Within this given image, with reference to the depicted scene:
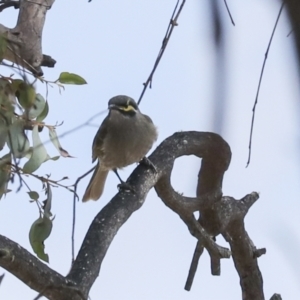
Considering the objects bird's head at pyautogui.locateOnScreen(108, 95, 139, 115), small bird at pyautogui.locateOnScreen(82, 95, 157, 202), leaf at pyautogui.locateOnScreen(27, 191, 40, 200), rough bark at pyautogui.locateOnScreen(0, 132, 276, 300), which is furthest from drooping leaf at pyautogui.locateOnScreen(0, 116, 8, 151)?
bird's head at pyautogui.locateOnScreen(108, 95, 139, 115)

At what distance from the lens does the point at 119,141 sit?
2.91 meters

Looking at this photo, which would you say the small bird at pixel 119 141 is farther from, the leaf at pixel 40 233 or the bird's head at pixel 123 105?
the leaf at pixel 40 233

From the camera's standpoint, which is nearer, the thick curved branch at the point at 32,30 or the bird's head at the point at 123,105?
the thick curved branch at the point at 32,30

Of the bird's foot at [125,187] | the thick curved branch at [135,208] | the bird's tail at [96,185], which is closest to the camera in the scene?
the thick curved branch at [135,208]

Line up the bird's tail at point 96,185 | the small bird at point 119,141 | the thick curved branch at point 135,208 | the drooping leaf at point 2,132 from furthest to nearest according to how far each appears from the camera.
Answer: the bird's tail at point 96,185
the small bird at point 119,141
the drooping leaf at point 2,132
the thick curved branch at point 135,208

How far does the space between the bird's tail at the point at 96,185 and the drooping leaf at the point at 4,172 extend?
1298 mm

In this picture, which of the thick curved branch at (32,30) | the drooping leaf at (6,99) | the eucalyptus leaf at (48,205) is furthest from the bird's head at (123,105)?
the drooping leaf at (6,99)

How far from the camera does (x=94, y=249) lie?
1460mm

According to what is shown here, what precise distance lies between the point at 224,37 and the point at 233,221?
1982 mm

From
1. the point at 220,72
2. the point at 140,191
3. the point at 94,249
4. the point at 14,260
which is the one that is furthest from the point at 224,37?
→ the point at 140,191

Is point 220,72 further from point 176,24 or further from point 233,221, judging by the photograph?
point 233,221

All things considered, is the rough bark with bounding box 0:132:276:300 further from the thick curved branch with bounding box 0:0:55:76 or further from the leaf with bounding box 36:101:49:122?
the thick curved branch with bounding box 0:0:55:76

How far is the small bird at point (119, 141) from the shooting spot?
111 inches

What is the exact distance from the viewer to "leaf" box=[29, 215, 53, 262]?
173 centimetres
